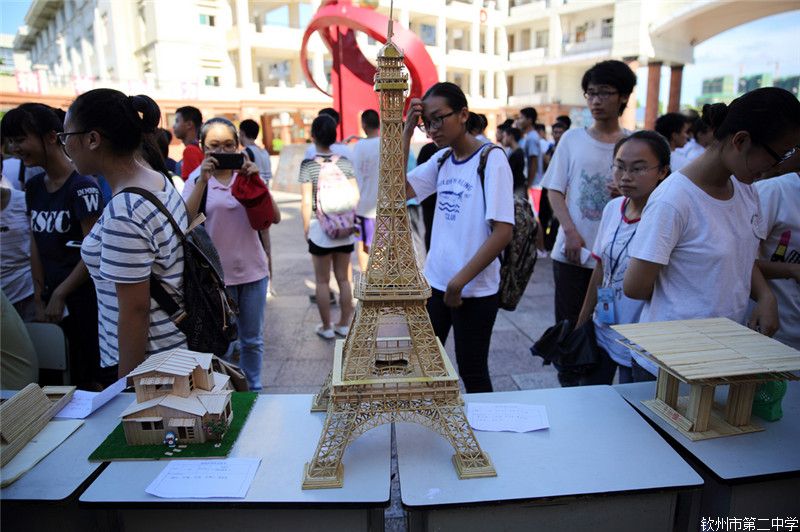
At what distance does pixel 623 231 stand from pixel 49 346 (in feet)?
11.1

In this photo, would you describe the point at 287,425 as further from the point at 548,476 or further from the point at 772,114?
the point at 772,114

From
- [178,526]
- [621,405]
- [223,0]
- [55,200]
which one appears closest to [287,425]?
[178,526]

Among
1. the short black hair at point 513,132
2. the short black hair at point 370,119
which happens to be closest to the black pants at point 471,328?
the short black hair at point 370,119

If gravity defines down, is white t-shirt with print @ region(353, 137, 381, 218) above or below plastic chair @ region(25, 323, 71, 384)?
above

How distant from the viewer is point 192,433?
6.01 feet

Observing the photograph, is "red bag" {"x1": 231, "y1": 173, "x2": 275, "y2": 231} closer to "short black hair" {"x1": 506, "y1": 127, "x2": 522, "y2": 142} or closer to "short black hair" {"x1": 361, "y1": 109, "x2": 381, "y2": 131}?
"short black hair" {"x1": 361, "y1": 109, "x2": 381, "y2": 131}

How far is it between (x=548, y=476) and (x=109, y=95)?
7.76ft

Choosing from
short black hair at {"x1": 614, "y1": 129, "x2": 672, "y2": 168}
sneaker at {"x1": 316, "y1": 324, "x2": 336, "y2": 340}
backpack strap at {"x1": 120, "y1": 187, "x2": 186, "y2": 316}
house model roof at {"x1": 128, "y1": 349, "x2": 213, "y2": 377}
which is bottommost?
sneaker at {"x1": 316, "y1": 324, "x2": 336, "y2": 340}

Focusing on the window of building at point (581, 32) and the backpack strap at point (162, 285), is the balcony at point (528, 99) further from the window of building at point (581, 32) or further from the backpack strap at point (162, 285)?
the backpack strap at point (162, 285)

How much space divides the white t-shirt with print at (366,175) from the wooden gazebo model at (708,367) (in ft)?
11.9

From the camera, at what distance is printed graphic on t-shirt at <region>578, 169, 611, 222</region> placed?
3350 mm

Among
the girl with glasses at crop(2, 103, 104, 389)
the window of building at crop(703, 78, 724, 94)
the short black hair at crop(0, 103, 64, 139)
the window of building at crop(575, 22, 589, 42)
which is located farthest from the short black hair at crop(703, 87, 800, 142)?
the window of building at crop(703, 78, 724, 94)

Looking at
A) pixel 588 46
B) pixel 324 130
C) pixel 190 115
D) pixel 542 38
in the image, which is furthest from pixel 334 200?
pixel 542 38

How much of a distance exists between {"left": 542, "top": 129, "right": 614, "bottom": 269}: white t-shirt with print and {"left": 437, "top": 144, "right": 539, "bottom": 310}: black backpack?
0.84 ft
